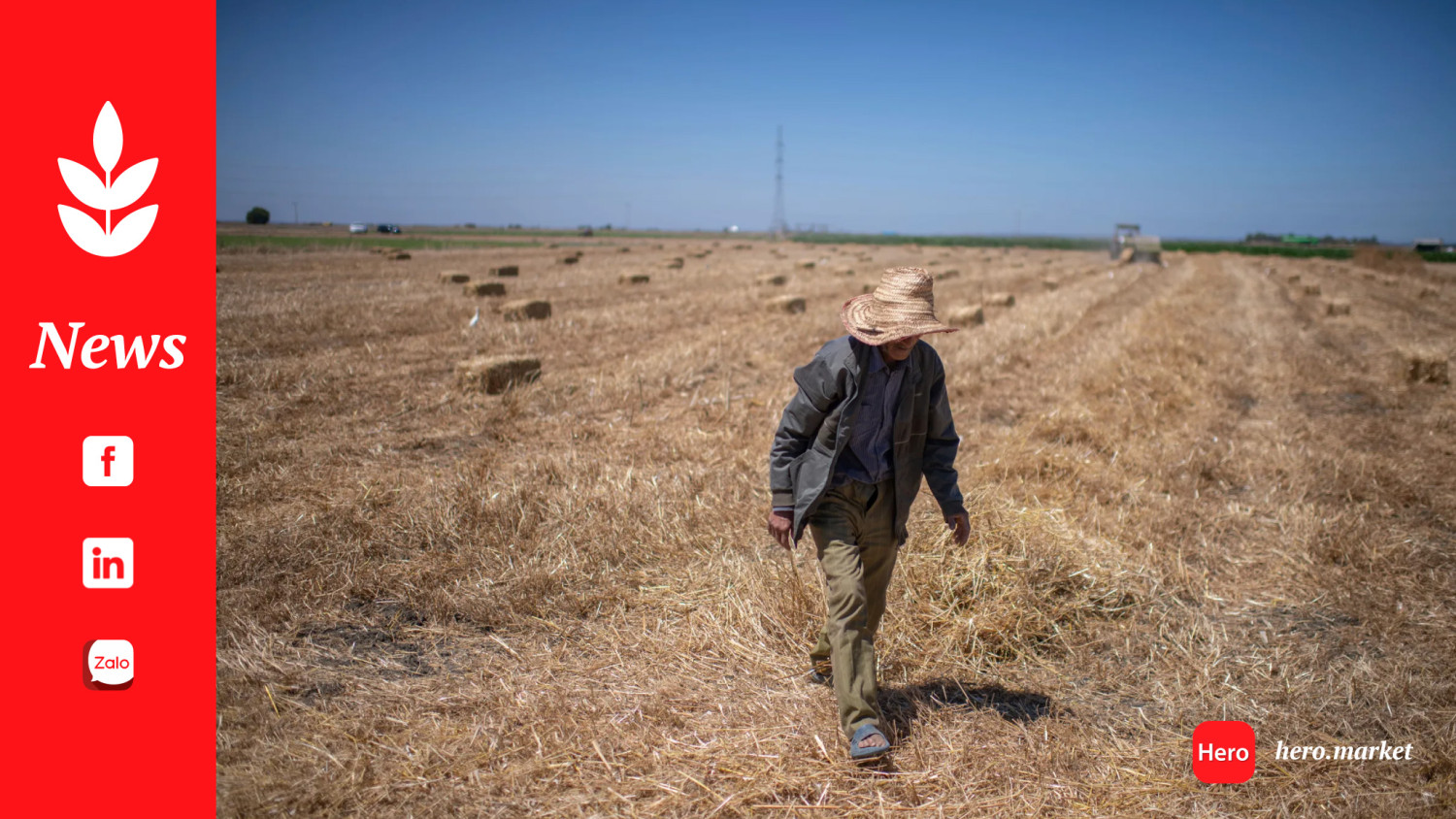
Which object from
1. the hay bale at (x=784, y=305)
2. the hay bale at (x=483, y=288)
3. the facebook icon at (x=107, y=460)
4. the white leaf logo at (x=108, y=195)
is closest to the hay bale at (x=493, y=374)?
the white leaf logo at (x=108, y=195)

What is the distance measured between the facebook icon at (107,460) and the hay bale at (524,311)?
28.7 feet

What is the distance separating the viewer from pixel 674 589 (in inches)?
177

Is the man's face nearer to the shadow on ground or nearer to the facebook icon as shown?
the shadow on ground

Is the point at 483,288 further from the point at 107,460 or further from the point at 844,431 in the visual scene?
the point at 844,431

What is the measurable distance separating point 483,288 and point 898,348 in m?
13.8

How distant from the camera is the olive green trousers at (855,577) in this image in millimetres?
3072

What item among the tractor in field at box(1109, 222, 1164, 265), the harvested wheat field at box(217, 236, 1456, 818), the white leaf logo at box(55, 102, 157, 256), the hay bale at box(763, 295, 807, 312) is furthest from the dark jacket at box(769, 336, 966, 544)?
the tractor in field at box(1109, 222, 1164, 265)

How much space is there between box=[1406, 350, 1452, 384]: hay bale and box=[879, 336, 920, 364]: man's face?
1058 cm

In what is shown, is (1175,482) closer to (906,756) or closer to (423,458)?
(906,756)

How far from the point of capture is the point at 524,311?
1316 cm

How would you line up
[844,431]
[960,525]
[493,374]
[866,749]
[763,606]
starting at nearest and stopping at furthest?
1. [866,749]
2. [844,431]
3. [960,525]
4. [763,606]
5. [493,374]

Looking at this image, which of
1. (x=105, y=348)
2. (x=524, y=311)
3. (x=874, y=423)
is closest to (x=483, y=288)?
(x=524, y=311)

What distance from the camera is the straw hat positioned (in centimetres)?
302

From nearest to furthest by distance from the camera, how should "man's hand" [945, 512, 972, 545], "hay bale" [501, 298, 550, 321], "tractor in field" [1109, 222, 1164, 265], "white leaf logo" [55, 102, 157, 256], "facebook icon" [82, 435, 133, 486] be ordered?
"man's hand" [945, 512, 972, 545] < "facebook icon" [82, 435, 133, 486] < "white leaf logo" [55, 102, 157, 256] < "hay bale" [501, 298, 550, 321] < "tractor in field" [1109, 222, 1164, 265]
